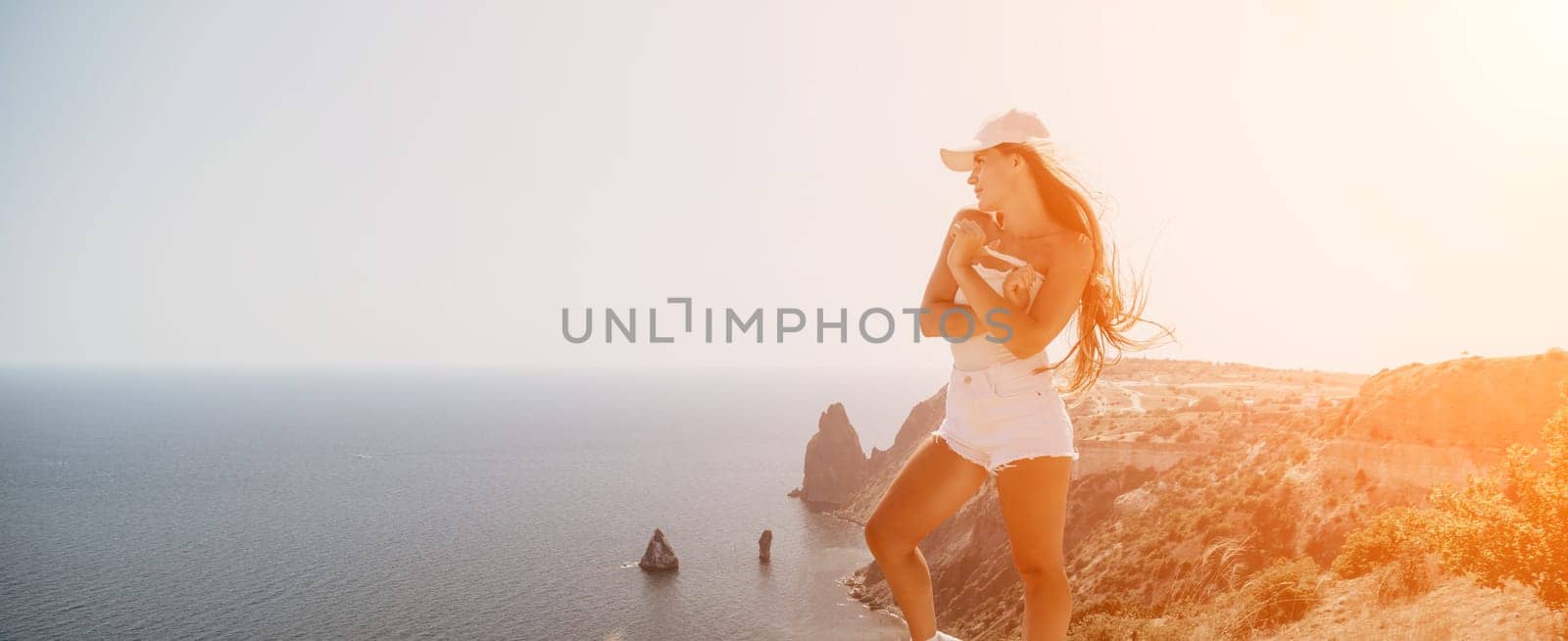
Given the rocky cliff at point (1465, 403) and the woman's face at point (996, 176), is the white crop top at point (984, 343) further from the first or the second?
the rocky cliff at point (1465, 403)

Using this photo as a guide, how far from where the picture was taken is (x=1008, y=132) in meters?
2.79

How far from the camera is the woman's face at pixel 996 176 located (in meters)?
2.85

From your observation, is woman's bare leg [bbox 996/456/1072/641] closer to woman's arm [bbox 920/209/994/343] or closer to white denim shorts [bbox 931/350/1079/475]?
white denim shorts [bbox 931/350/1079/475]

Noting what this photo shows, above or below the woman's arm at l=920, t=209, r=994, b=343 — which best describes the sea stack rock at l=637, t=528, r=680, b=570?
below

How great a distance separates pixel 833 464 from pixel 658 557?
4068cm

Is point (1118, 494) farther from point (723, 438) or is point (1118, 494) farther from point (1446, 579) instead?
point (723, 438)

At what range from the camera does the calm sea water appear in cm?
5719

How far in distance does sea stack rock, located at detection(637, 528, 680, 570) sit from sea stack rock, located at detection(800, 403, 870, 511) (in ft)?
123

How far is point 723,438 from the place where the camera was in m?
168

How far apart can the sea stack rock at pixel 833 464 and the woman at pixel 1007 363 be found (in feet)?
338

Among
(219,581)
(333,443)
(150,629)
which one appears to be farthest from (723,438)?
(150,629)

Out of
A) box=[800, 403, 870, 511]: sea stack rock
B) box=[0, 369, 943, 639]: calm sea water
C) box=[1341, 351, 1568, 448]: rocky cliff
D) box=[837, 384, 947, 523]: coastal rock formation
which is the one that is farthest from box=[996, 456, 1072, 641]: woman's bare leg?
box=[800, 403, 870, 511]: sea stack rock

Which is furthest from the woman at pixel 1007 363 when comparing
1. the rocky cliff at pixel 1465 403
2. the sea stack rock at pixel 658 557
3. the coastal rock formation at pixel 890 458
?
the coastal rock formation at pixel 890 458

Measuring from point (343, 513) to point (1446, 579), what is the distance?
104022mm
